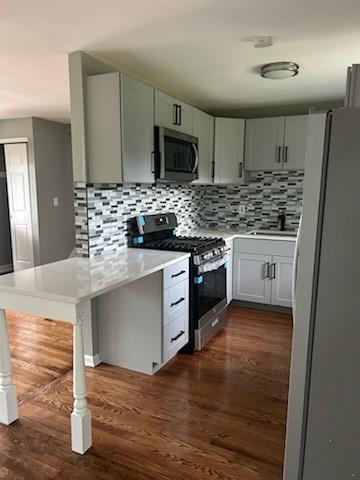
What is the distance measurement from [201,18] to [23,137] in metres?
3.69

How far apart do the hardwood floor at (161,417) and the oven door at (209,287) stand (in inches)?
14.1

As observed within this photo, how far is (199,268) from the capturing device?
115 inches

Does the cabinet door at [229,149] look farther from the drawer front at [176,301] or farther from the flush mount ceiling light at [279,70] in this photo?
the drawer front at [176,301]

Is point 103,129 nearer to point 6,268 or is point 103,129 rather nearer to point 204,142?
point 204,142

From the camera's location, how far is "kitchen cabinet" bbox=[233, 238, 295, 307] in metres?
3.76

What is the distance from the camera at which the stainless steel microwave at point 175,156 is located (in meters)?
2.84

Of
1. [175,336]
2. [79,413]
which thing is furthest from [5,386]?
[175,336]

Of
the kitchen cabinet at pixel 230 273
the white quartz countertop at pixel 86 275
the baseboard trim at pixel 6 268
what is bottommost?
the baseboard trim at pixel 6 268

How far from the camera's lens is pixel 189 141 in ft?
10.7

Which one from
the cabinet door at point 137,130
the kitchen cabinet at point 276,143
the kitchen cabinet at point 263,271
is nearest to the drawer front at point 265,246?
the kitchen cabinet at point 263,271

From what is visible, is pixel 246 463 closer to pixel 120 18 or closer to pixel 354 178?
pixel 354 178

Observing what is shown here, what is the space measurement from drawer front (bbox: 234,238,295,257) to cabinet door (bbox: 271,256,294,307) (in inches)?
2.9

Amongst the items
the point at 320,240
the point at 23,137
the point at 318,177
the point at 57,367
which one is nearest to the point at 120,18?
the point at 318,177

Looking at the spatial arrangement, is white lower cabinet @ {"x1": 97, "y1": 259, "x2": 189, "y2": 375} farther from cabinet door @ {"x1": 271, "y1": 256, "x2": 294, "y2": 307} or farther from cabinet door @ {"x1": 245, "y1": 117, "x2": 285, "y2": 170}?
cabinet door @ {"x1": 245, "y1": 117, "x2": 285, "y2": 170}
